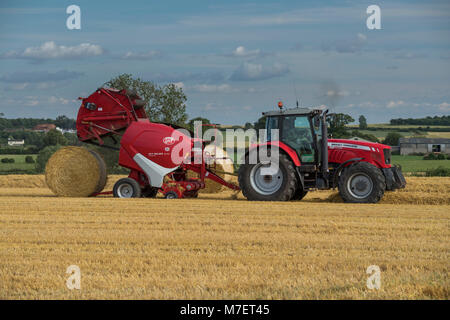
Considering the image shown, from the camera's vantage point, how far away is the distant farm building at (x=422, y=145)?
42.4 meters

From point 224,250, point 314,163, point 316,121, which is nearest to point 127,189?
point 314,163

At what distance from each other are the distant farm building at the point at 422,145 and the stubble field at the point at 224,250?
30736 mm

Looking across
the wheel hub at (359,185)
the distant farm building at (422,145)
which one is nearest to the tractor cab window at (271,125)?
the wheel hub at (359,185)

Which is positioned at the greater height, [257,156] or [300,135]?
[300,135]

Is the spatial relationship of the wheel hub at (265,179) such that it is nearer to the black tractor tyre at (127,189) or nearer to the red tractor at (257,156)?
the red tractor at (257,156)

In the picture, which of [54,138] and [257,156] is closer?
[257,156]

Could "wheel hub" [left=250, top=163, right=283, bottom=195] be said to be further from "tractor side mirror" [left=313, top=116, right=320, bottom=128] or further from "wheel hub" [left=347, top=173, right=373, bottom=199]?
"wheel hub" [left=347, top=173, right=373, bottom=199]

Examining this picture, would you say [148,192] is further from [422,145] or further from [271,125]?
[422,145]

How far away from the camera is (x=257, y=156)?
14.5 meters

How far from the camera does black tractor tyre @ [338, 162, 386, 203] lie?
13.5m

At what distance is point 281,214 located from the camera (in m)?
11.7

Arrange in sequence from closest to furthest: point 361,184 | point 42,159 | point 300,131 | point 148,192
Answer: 1. point 361,184
2. point 300,131
3. point 148,192
4. point 42,159

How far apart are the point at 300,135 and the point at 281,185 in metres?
1.28

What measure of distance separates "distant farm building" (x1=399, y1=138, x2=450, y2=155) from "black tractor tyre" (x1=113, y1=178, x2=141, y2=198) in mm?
29965
